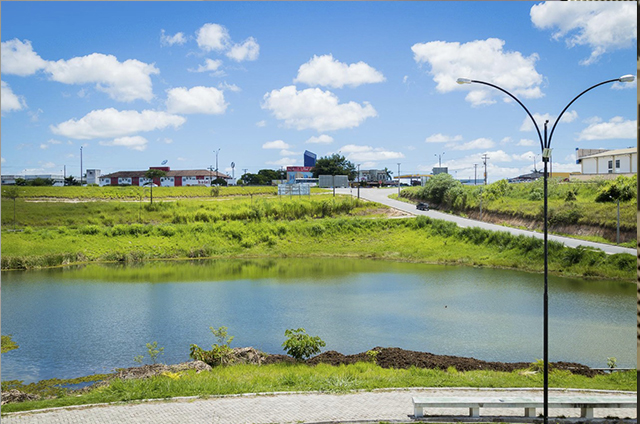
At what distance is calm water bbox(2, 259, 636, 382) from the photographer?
1969 centimetres

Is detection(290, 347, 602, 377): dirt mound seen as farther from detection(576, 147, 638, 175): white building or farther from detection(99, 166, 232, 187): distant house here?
detection(99, 166, 232, 187): distant house

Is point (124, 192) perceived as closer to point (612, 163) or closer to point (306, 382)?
point (612, 163)

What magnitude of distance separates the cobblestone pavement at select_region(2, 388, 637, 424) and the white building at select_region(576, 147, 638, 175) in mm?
56381

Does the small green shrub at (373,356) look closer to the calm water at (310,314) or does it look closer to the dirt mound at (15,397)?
the calm water at (310,314)

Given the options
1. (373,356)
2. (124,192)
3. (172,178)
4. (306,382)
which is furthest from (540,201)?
(172,178)

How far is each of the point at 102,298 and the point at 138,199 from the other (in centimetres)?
5127

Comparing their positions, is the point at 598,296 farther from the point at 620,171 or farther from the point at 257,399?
the point at 620,171

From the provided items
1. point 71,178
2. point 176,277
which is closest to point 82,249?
point 176,277

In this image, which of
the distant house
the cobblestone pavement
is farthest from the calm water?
the distant house

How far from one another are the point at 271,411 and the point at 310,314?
46.3ft

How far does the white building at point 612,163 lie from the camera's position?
62.4 metres

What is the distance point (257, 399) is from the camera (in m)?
12.6

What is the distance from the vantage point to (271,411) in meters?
11.7

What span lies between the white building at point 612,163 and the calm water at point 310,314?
110 ft
